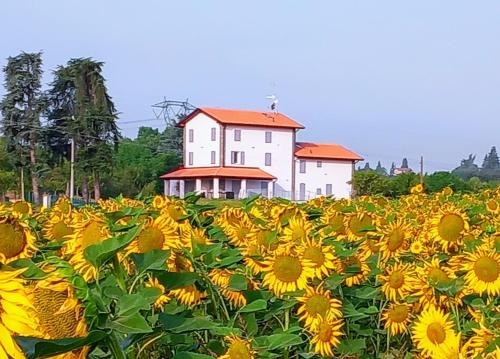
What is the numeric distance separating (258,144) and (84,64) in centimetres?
936

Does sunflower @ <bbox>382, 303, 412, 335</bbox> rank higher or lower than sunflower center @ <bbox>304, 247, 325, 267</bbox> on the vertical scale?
lower

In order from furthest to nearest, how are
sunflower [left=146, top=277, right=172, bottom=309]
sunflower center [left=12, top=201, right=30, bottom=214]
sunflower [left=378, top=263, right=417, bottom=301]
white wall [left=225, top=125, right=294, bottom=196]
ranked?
white wall [left=225, top=125, right=294, bottom=196], sunflower center [left=12, top=201, right=30, bottom=214], sunflower [left=378, top=263, right=417, bottom=301], sunflower [left=146, top=277, right=172, bottom=309]

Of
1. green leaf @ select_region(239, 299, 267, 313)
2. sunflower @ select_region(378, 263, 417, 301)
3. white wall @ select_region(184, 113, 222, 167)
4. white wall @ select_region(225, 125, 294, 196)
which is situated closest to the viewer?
green leaf @ select_region(239, 299, 267, 313)

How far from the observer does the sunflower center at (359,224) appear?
2463 mm

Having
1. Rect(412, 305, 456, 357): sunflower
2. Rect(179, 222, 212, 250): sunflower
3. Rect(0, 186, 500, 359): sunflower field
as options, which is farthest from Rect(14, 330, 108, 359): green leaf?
Rect(412, 305, 456, 357): sunflower

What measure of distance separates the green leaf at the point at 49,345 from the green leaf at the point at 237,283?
93cm

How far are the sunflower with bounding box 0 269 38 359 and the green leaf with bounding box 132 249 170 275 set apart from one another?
0.64 m

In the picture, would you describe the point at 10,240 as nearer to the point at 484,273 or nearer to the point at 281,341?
the point at 281,341

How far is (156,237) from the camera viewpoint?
5.64ft

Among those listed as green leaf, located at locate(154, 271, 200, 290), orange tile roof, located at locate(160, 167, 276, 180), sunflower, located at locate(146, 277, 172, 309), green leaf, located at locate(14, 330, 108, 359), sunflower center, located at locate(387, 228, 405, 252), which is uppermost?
orange tile roof, located at locate(160, 167, 276, 180)

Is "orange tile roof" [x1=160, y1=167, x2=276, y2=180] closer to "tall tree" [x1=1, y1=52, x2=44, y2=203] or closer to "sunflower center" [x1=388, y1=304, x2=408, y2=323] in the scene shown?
"tall tree" [x1=1, y1=52, x2=44, y2=203]

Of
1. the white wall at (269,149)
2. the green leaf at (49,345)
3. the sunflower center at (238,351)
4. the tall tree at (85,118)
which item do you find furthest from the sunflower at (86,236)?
the white wall at (269,149)

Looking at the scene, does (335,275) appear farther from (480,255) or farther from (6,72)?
(6,72)

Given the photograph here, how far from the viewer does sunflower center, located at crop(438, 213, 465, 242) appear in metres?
2.47
